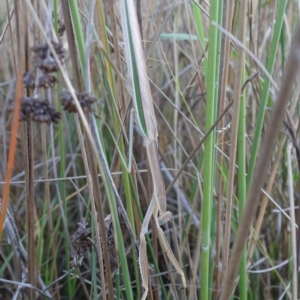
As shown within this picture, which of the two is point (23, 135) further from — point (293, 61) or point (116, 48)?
point (293, 61)

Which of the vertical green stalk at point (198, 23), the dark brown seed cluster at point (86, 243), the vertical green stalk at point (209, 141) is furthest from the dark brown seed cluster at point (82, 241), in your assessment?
the vertical green stalk at point (198, 23)

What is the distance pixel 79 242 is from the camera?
Answer: 1.66 ft

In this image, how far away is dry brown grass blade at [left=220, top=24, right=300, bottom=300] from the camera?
222mm

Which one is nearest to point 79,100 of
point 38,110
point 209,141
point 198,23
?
point 38,110

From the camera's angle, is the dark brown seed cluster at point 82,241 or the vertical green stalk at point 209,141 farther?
the dark brown seed cluster at point 82,241

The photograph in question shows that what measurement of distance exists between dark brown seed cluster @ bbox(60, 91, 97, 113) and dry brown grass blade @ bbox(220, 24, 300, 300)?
0.40 ft

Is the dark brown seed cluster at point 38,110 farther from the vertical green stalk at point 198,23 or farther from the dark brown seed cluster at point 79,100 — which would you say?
the vertical green stalk at point 198,23

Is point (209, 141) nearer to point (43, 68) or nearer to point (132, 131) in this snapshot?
point (132, 131)

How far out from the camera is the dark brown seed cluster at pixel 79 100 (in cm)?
29

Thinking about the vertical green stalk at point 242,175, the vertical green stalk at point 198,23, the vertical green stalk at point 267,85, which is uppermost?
the vertical green stalk at point 198,23

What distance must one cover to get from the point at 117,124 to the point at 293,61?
0.26 metres

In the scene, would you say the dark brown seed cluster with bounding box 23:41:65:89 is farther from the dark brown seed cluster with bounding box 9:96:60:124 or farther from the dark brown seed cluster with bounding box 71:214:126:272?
the dark brown seed cluster with bounding box 71:214:126:272

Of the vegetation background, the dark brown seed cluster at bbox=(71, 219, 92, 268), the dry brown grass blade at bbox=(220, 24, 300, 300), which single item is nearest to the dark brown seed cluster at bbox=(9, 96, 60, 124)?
the vegetation background

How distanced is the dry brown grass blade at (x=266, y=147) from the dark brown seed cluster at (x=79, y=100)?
0.12 m
